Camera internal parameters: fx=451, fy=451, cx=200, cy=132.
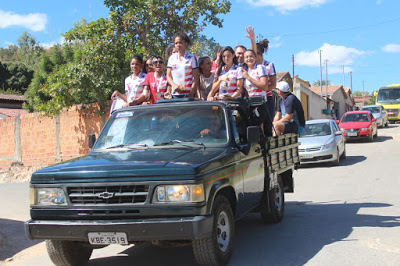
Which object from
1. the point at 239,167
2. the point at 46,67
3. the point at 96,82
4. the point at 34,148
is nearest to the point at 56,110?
the point at 96,82

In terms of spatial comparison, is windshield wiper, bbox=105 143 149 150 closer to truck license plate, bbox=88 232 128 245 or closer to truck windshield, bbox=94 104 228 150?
truck windshield, bbox=94 104 228 150

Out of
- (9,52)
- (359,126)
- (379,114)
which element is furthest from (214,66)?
(9,52)

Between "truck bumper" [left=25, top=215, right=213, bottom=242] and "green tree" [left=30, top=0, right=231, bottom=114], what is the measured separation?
1181 cm

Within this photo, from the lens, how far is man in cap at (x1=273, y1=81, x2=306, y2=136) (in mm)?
7609

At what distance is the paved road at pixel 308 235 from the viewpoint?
5.14m

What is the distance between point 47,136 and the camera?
18.6 m

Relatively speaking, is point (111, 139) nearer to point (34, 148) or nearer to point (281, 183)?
point (281, 183)

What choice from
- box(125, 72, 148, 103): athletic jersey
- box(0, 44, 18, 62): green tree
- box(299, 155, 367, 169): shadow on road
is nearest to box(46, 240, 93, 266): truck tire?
box(125, 72, 148, 103): athletic jersey

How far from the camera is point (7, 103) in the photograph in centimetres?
3575

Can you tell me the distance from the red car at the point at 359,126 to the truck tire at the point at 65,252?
19130 mm

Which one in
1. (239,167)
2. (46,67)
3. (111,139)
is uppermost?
(46,67)

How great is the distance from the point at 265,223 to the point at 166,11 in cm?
1097

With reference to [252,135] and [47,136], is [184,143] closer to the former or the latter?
[252,135]

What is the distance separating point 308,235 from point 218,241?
1991mm
